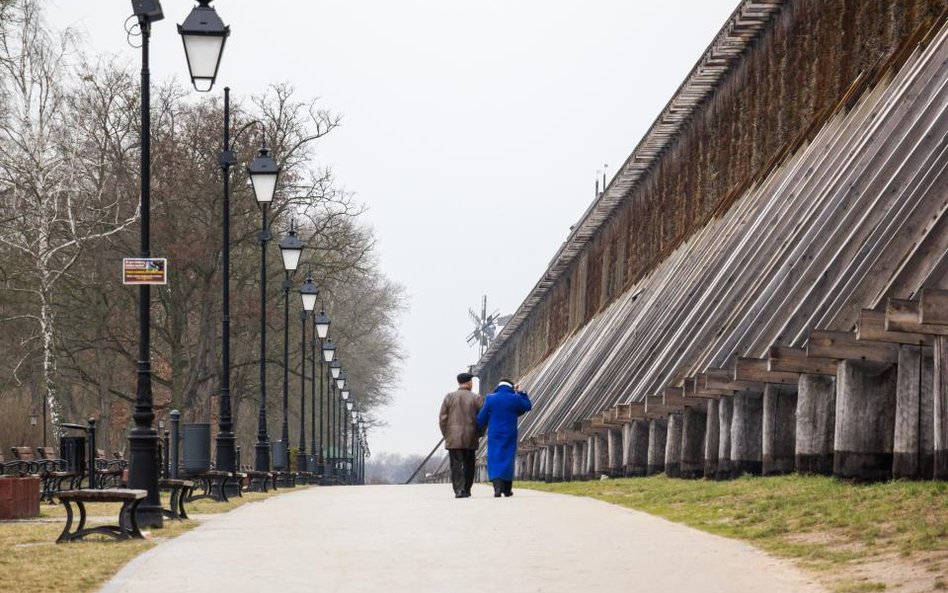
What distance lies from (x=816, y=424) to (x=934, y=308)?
11.8 ft

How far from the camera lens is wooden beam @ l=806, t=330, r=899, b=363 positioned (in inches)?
580

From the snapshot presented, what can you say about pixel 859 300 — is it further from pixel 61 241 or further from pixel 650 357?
pixel 61 241

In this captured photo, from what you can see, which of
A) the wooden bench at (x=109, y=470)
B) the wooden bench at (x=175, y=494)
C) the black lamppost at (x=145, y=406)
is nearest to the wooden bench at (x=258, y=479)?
the wooden bench at (x=109, y=470)

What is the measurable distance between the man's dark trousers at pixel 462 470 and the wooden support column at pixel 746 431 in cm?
409

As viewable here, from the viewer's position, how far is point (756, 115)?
3241 cm

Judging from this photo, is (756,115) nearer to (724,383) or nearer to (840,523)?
(724,383)

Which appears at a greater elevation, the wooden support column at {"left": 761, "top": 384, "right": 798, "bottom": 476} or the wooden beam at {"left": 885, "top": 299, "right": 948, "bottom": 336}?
the wooden beam at {"left": 885, "top": 299, "right": 948, "bottom": 336}

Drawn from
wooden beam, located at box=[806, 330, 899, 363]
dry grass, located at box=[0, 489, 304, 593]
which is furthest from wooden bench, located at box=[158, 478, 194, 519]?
wooden beam, located at box=[806, 330, 899, 363]

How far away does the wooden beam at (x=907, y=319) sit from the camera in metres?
13.1

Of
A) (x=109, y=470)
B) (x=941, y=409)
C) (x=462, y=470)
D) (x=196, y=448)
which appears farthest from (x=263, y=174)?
(x=941, y=409)

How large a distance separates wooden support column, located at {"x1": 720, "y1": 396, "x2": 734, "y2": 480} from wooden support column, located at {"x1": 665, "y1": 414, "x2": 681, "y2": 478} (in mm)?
2515

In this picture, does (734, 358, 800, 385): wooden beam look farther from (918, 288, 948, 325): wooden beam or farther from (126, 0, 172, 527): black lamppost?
(126, 0, 172, 527): black lamppost

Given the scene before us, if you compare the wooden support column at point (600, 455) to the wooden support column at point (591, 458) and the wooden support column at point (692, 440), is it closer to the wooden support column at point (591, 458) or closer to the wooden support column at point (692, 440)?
the wooden support column at point (591, 458)

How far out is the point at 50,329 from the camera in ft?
137
